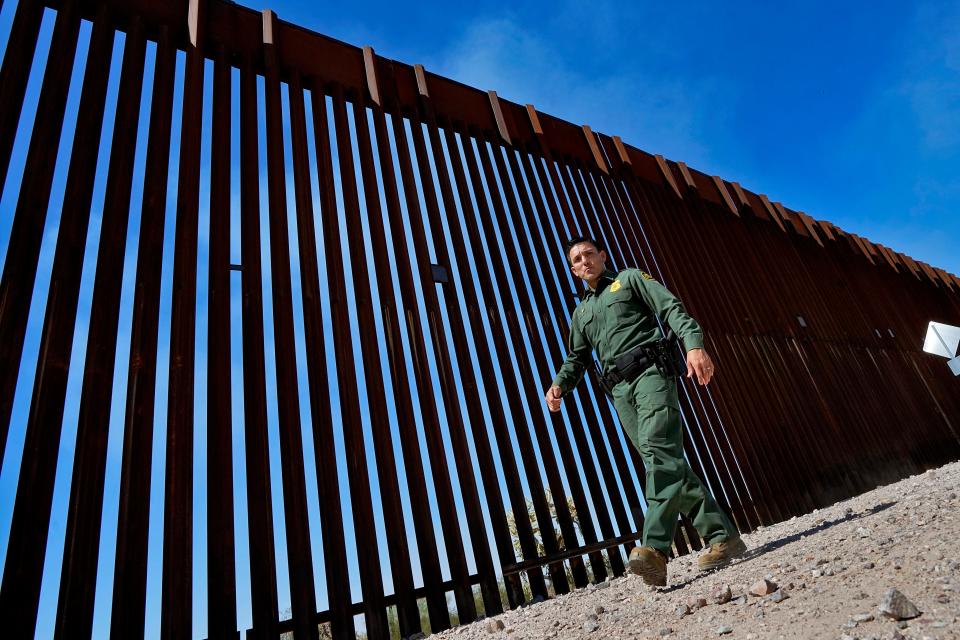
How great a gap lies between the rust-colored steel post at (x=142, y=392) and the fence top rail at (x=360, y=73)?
1.53 feet

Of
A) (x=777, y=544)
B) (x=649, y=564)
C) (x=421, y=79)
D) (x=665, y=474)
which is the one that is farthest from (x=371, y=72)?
(x=777, y=544)

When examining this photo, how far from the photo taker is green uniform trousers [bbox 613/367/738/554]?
234cm

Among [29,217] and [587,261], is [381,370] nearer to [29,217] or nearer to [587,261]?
[587,261]

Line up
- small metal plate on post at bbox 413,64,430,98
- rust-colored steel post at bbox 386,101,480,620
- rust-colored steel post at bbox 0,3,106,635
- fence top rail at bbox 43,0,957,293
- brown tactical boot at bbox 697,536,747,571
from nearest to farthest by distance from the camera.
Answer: rust-colored steel post at bbox 0,3,106,635 < brown tactical boot at bbox 697,536,747,571 < rust-colored steel post at bbox 386,101,480,620 < fence top rail at bbox 43,0,957,293 < small metal plate on post at bbox 413,64,430,98

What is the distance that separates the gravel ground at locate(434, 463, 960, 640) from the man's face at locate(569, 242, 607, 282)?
1.54 meters

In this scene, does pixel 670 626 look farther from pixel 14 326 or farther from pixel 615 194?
pixel 615 194

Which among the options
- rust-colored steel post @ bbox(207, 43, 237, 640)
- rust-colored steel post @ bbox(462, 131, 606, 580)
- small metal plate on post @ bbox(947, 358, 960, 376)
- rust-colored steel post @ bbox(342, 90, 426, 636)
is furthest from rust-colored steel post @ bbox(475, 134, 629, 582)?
small metal plate on post @ bbox(947, 358, 960, 376)

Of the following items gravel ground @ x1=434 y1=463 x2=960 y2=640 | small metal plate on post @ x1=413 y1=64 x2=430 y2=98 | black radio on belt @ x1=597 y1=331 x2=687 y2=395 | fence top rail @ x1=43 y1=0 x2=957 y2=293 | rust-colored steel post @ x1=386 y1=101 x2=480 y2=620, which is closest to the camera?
gravel ground @ x1=434 y1=463 x2=960 y2=640

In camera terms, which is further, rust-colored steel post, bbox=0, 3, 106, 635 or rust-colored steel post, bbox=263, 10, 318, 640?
rust-colored steel post, bbox=263, 10, 318, 640

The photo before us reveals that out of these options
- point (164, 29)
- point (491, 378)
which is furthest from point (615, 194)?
point (164, 29)

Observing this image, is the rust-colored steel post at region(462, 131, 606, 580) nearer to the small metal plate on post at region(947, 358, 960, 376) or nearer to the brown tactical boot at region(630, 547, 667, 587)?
the brown tactical boot at region(630, 547, 667, 587)

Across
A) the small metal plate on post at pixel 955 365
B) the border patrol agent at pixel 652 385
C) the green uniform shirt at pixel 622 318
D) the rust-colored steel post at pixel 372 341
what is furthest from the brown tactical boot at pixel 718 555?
the small metal plate on post at pixel 955 365

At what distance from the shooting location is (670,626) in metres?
1.71

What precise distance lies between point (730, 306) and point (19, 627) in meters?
5.90
